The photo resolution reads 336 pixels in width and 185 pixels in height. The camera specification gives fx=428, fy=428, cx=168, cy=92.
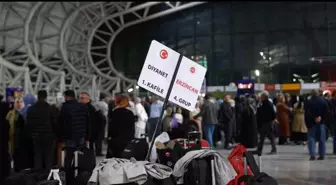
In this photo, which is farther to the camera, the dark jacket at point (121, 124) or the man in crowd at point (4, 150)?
the dark jacket at point (121, 124)

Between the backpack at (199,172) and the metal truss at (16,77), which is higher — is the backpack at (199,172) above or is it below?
below

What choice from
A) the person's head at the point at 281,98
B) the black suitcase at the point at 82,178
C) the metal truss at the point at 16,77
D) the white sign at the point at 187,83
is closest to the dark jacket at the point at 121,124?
the black suitcase at the point at 82,178

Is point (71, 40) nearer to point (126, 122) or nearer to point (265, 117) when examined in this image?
point (265, 117)

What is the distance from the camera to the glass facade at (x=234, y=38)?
1354 cm

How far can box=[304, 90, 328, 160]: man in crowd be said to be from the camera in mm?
8570

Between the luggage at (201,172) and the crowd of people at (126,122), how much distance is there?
0.77m

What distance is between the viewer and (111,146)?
21.6 ft

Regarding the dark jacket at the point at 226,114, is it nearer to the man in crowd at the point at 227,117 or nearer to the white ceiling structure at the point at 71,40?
the man in crowd at the point at 227,117

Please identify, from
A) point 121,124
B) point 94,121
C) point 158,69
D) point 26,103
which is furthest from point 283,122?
point 158,69

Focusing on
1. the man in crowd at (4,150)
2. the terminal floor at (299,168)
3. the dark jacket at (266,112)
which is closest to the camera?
the man in crowd at (4,150)

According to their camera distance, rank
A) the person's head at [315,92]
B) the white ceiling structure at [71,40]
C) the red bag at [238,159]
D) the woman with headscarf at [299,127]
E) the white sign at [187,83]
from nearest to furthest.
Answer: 1. the red bag at [238,159]
2. the white sign at [187,83]
3. the person's head at [315,92]
4. the woman with headscarf at [299,127]
5. the white ceiling structure at [71,40]

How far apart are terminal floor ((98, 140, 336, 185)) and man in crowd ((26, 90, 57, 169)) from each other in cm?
303

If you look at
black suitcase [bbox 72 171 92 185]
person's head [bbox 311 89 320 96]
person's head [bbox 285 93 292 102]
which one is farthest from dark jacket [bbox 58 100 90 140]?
person's head [bbox 285 93 292 102]

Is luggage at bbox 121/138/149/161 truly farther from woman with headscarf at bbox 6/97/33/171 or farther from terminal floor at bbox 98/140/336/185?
woman with headscarf at bbox 6/97/33/171
